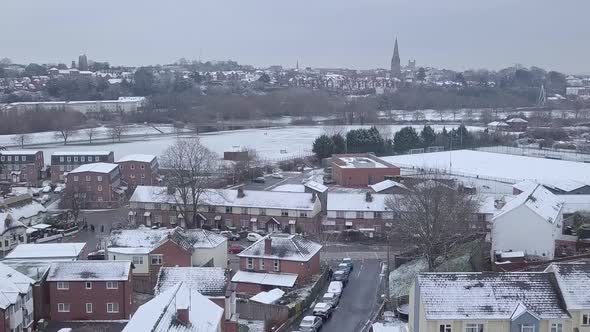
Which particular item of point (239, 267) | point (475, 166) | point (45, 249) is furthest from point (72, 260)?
point (475, 166)

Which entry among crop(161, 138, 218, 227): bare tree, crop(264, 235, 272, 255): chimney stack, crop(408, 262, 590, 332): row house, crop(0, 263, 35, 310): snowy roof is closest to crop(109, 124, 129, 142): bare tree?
crop(161, 138, 218, 227): bare tree

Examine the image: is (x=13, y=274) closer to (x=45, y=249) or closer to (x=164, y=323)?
(x=45, y=249)

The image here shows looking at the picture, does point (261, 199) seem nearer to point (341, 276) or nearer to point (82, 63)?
point (341, 276)

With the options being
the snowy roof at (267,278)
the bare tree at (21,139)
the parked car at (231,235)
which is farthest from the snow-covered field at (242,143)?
the snowy roof at (267,278)

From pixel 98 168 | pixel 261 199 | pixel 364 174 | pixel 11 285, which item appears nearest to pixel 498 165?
pixel 364 174

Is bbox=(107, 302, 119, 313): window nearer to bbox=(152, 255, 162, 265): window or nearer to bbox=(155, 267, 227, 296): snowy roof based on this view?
bbox=(155, 267, 227, 296): snowy roof

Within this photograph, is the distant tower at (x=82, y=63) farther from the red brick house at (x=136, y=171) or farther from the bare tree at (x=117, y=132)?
the red brick house at (x=136, y=171)
